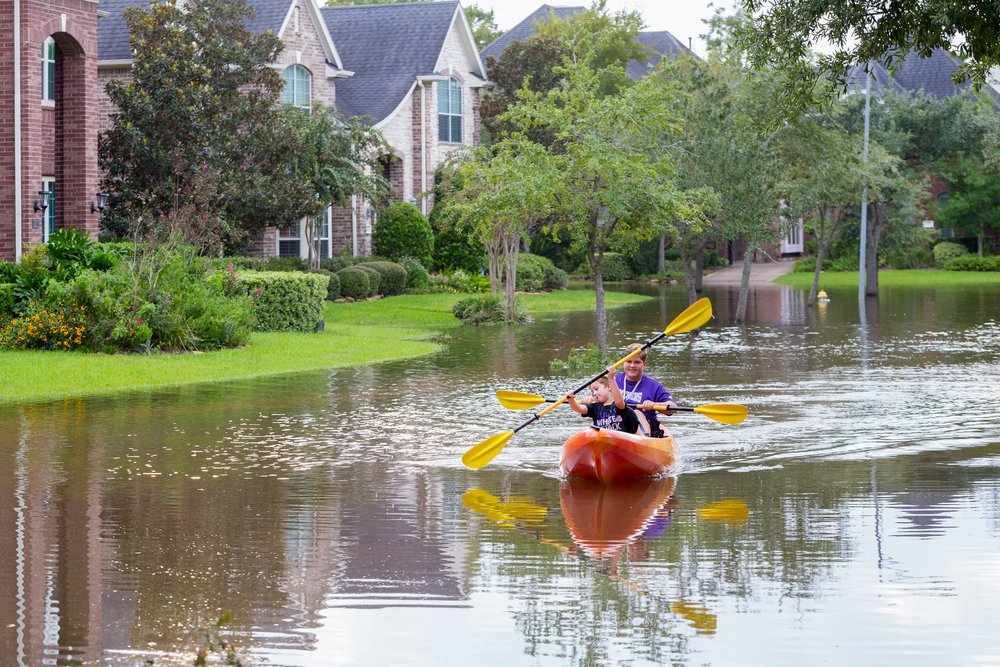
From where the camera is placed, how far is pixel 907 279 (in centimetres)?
5359

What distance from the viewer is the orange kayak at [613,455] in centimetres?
1098

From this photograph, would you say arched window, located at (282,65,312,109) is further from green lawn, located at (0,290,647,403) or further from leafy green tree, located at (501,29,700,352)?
leafy green tree, located at (501,29,700,352)

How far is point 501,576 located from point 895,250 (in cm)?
5599

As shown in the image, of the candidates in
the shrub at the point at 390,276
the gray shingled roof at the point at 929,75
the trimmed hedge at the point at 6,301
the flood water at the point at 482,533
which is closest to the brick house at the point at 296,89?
the shrub at the point at 390,276

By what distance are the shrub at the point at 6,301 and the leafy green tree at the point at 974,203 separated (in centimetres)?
4474

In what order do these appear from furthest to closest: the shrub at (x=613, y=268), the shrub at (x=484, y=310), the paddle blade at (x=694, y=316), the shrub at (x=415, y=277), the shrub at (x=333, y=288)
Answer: the shrub at (x=613, y=268) → the shrub at (x=415, y=277) → the shrub at (x=333, y=288) → the shrub at (x=484, y=310) → the paddle blade at (x=694, y=316)

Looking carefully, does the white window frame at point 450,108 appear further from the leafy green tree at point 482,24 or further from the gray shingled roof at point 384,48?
the leafy green tree at point 482,24

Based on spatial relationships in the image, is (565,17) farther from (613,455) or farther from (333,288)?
(613,455)

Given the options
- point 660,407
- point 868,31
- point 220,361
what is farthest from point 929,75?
point 660,407

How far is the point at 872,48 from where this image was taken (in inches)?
476

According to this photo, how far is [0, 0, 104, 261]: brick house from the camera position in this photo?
993 inches

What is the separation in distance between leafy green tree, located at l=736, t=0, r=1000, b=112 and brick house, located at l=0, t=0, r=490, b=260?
17926 millimetres

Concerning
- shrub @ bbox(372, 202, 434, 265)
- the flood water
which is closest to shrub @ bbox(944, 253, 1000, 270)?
shrub @ bbox(372, 202, 434, 265)

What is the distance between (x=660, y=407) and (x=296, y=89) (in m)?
30.2
